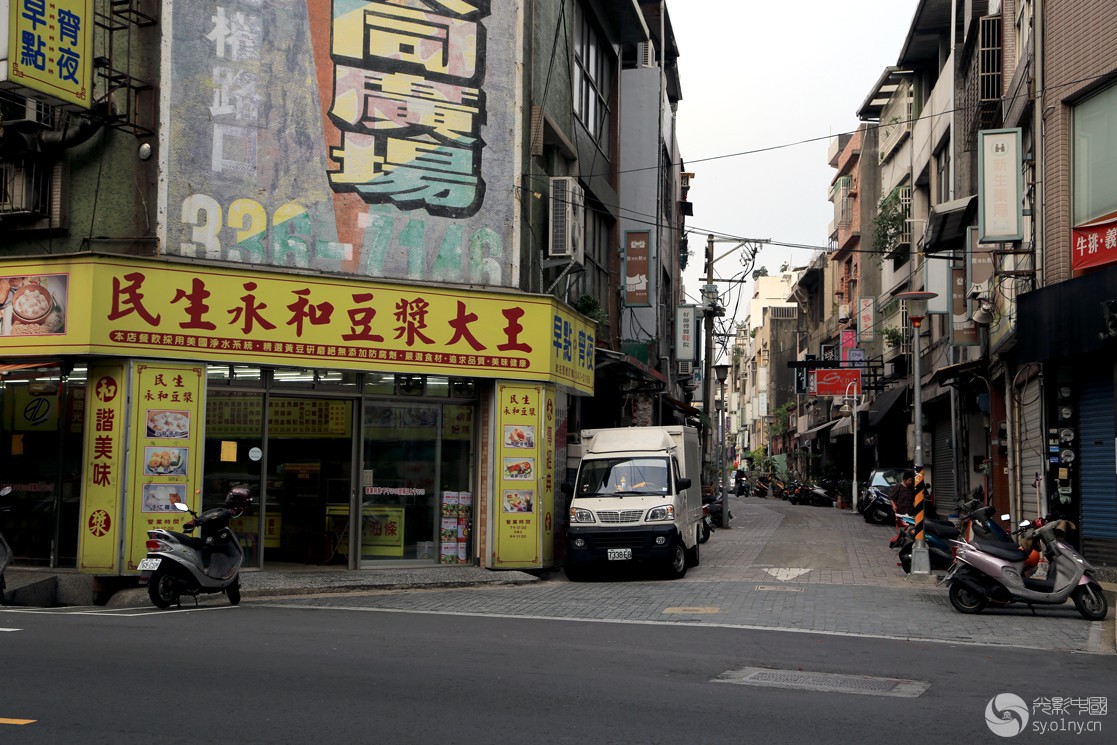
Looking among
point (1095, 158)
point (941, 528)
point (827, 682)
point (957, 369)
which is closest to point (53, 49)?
point (827, 682)

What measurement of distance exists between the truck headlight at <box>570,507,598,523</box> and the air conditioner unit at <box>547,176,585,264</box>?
192 inches

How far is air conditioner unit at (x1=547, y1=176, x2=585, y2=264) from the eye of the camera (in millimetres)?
21016

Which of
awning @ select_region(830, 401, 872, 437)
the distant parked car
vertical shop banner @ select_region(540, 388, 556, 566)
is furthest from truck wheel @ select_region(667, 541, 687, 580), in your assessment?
awning @ select_region(830, 401, 872, 437)

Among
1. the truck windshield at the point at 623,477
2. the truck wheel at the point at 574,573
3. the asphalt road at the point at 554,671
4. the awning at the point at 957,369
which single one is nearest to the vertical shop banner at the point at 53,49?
the asphalt road at the point at 554,671

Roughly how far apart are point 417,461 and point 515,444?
172 centimetres

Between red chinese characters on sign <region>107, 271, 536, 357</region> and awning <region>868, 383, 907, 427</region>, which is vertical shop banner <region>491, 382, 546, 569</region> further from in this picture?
awning <region>868, 383, 907, 427</region>

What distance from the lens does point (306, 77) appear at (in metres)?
18.6

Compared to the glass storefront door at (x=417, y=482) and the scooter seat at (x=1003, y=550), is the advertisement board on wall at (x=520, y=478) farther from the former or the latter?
the scooter seat at (x=1003, y=550)

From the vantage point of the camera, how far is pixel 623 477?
19.7 meters

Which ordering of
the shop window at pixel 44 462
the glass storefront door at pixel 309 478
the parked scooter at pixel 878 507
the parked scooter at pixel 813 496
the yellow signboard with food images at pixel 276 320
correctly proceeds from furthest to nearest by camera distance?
the parked scooter at pixel 813 496
the parked scooter at pixel 878 507
the glass storefront door at pixel 309 478
the shop window at pixel 44 462
the yellow signboard with food images at pixel 276 320

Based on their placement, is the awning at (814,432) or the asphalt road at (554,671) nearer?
the asphalt road at (554,671)

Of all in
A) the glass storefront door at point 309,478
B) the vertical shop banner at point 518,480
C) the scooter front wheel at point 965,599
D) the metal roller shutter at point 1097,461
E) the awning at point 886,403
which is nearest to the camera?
the scooter front wheel at point 965,599

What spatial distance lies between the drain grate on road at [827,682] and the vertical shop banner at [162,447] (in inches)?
416

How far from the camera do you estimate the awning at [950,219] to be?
25000 mm
